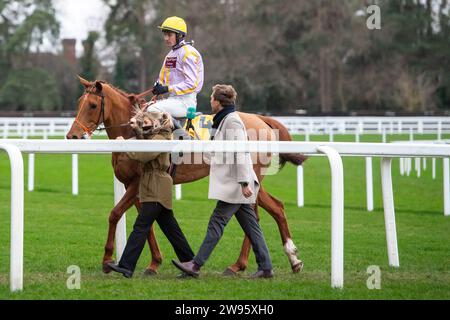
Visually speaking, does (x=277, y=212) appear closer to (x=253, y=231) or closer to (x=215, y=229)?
(x=253, y=231)

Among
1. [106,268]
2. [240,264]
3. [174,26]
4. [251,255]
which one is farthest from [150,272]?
[174,26]

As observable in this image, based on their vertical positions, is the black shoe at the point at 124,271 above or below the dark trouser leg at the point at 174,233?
below

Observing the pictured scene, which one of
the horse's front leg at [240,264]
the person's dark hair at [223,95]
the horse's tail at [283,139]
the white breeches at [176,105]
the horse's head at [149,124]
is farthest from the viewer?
the horse's tail at [283,139]

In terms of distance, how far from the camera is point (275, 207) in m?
8.50

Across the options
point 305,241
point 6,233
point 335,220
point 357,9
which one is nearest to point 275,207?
point 335,220

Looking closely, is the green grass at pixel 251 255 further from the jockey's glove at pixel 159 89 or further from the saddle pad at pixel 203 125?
the jockey's glove at pixel 159 89

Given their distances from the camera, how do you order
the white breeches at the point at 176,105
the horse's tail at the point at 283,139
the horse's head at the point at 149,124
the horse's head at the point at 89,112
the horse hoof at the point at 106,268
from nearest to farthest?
the horse's head at the point at 149,124, the horse hoof at the point at 106,268, the horse's head at the point at 89,112, the white breeches at the point at 176,105, the horse's tail at the point at 283,139

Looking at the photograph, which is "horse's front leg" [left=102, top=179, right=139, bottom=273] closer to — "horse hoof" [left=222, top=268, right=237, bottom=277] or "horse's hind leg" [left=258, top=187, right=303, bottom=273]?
"horse hoof" [left=222, top=268, right=237, bottom=277]

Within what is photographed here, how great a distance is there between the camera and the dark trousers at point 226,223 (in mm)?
7383

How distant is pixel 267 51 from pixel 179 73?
4864cm

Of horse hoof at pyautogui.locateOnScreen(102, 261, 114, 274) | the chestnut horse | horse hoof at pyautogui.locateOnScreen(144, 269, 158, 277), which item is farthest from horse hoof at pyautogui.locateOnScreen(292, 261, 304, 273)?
horse hoof at pyautogui.locateOnScreen(102, 261, 114, 274)

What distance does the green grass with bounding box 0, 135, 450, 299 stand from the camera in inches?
270

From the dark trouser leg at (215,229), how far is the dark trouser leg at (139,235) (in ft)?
1.54

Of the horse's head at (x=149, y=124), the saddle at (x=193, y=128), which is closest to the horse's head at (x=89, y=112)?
the saddle at (x=193, y=128)
